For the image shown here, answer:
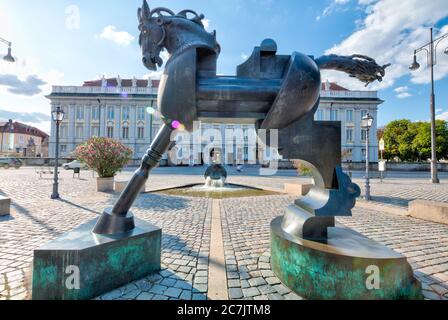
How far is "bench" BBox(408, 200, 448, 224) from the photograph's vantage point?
516cm

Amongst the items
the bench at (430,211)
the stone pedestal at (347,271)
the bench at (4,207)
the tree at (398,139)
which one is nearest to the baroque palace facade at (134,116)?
the tree at (398,139)

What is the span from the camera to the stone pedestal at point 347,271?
1840 mm

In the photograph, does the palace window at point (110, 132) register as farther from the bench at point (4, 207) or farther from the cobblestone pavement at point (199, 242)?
the bench at point (4, 207)

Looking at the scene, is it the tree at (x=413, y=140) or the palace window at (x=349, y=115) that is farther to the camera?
the palace window at (x=349, y=115)

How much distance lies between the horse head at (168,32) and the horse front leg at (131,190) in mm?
956

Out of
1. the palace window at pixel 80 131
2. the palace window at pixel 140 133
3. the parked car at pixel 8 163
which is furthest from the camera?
the palace window at pixel 140 133

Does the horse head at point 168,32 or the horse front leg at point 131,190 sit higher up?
the horse head at point 168,32

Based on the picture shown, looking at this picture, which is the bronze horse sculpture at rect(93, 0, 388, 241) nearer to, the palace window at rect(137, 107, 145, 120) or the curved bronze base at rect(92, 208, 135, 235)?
the curved bronze base at rect(92, 208, 135, 235)

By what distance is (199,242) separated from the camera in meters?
3.83

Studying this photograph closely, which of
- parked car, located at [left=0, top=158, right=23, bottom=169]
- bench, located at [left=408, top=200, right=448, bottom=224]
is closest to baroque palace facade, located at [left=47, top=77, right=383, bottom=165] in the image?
parked car, located at [left=0, top=158, right=23, bottom=169]
